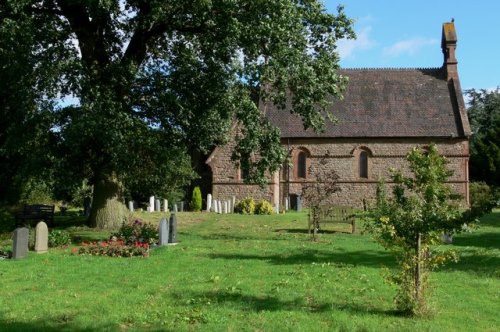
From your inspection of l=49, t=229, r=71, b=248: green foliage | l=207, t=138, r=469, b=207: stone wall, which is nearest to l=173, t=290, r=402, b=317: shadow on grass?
l=49, t=229, r=71, b=248: green foliage

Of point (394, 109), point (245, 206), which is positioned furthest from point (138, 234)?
point (394, 109)

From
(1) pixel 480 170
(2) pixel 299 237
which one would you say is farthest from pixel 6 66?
(1) pixel 480 170

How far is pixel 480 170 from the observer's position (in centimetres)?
4844

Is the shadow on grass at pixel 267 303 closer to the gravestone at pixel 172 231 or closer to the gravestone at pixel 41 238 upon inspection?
the gravestone at pixel 41 238

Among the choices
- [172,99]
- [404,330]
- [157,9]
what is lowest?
[404,330]

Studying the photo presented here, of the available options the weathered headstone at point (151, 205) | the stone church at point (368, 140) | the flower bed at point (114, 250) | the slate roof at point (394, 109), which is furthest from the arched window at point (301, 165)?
the flower bed at point (114, 250)

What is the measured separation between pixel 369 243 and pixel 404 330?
11.0 m

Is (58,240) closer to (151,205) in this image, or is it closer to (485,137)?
(151,205)

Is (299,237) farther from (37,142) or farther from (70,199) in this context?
(70,199)

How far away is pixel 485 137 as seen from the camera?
51.3 m

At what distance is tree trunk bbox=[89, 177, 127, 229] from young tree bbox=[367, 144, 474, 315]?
14670 millimetres

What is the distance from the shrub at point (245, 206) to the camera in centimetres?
3406

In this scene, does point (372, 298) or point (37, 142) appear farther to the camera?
point (37, 142)

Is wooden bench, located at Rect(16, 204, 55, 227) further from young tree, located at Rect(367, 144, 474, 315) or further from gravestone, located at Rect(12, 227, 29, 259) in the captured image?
young tree, located at Rect(367, 144, 474, 315)
